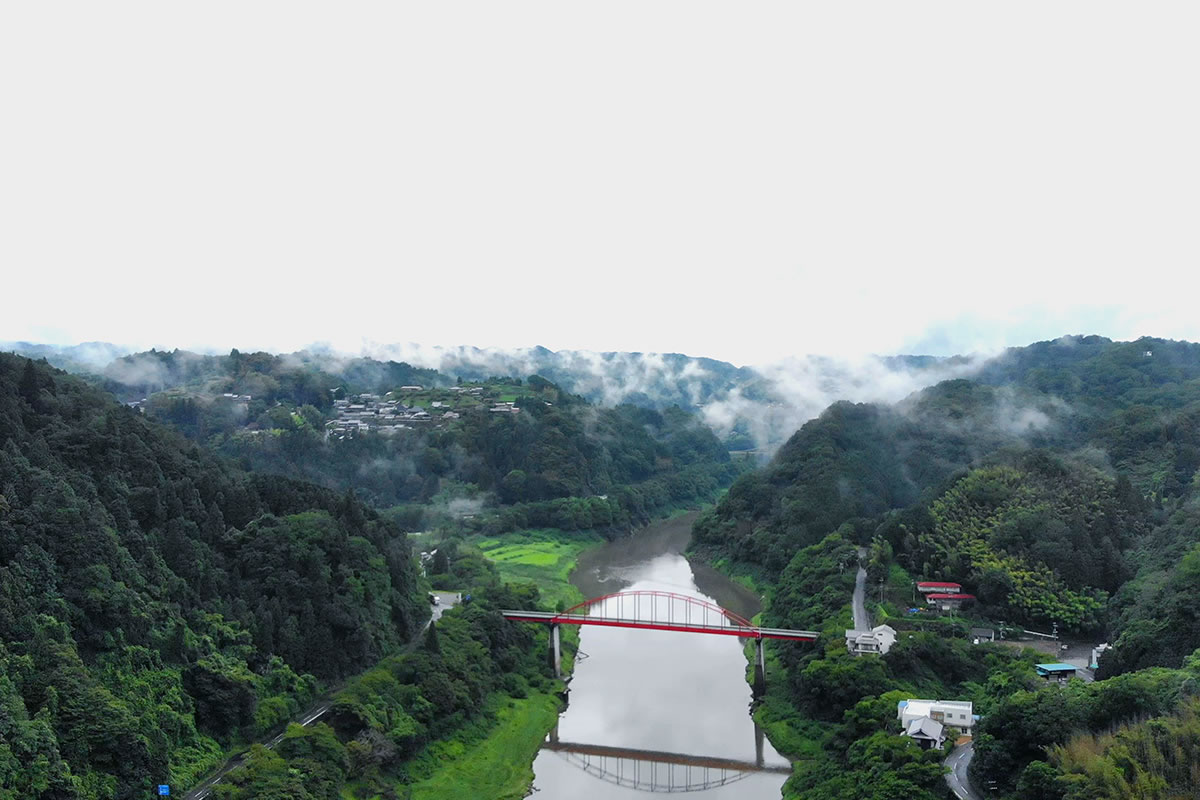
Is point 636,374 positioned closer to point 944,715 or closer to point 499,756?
point 499,756

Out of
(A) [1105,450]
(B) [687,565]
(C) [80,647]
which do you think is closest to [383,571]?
(C) [80,647]

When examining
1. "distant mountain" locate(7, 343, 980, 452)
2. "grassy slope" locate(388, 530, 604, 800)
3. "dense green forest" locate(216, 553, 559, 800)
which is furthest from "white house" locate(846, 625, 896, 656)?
"distant mountain" locate(7, 343, 980, 452)

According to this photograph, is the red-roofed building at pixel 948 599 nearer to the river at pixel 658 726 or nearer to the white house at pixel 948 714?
the river at pixel 658 726

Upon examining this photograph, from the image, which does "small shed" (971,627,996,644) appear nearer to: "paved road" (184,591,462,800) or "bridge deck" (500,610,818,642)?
"bridge deck" (500,610,818,642)

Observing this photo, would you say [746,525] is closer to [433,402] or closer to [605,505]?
[605,505]

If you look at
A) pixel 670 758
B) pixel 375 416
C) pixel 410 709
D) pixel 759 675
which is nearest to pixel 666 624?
pixel 759 675

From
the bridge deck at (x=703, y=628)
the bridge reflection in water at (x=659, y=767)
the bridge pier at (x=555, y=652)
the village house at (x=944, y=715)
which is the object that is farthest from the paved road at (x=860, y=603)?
the bridge pier at (x=555, y=652)
